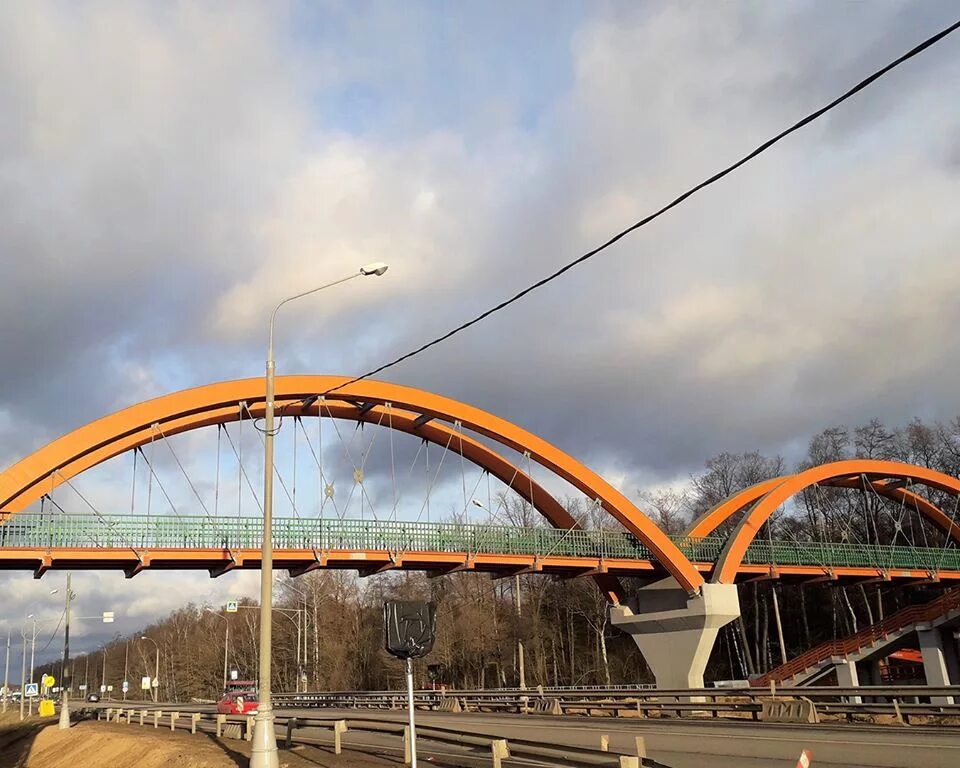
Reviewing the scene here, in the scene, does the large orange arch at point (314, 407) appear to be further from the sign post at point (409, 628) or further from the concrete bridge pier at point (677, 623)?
the sign post at point (409, 628)

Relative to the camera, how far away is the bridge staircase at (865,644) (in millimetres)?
45719

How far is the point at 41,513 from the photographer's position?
30.0 metres

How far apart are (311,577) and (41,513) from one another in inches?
2338

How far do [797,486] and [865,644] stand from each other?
911 centimetres

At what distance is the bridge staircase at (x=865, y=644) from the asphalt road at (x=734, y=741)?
22.3 meters

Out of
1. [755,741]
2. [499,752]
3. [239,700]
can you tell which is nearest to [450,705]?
[239,700]

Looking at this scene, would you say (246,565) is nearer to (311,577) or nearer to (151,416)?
(151,416)

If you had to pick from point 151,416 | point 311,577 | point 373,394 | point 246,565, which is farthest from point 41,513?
point 311,577

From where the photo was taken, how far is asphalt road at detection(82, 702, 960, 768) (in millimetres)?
16734

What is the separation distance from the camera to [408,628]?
39.5 feet

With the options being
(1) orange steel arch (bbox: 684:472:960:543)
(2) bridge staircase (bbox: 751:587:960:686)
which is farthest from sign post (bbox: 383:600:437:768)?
(2) bridge staircase (bbox: 751:587:960:686)

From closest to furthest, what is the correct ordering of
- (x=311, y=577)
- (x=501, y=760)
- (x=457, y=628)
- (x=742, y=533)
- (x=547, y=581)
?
1. (x=501, y=760)
2. (x=742, y=533)
3. (x=457, y=628)
4. (x=547, y=581)
5. (x=311, y=577)

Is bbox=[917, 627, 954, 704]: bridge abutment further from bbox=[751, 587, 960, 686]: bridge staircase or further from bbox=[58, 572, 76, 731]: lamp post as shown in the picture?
bbox=[58, 572, 76, 731]: lamp post

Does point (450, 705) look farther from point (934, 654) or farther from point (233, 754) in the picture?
point (934, 654)
